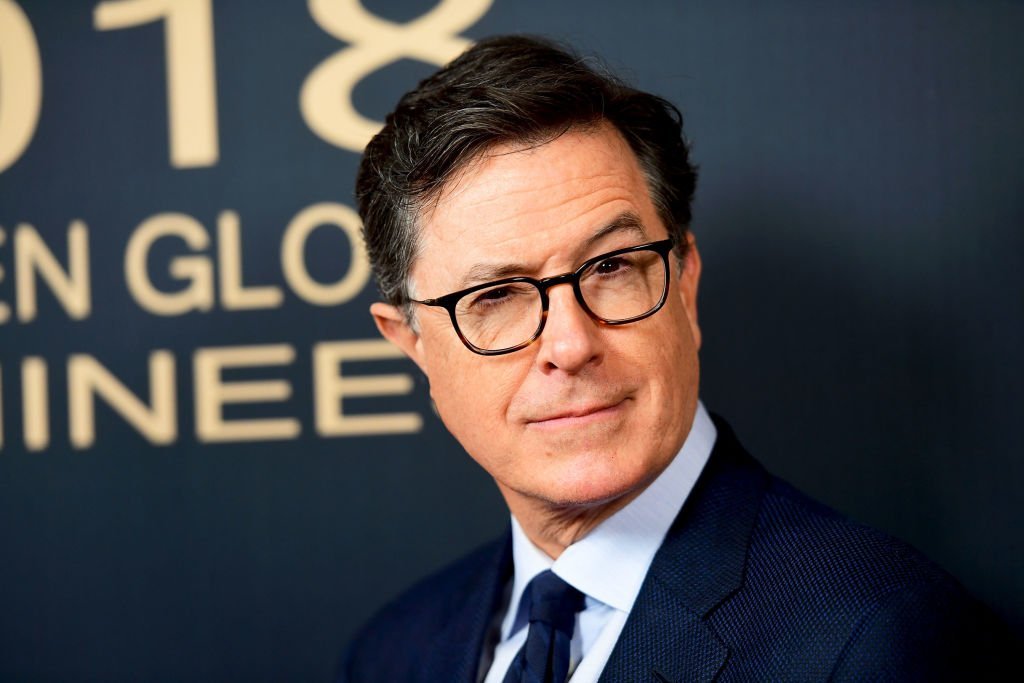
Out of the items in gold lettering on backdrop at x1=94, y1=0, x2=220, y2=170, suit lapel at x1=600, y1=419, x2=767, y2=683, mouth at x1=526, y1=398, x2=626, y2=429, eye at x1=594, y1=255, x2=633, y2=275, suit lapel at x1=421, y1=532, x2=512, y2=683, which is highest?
gold lettering on backdrop at x1=94, y1=0, x2=220, y2=170

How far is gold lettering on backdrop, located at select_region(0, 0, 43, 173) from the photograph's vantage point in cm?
185

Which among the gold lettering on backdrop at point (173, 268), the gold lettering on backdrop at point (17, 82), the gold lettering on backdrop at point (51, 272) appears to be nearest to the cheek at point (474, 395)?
the gold lettering on backdrop at point (173, 268)

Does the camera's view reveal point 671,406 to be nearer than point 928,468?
Yes

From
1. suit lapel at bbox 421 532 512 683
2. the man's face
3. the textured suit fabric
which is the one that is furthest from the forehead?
suit lapel at bbox 421 532 512 683

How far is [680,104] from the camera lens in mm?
1729

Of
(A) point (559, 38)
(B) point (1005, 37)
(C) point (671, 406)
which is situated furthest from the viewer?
(A) point (559, 38)

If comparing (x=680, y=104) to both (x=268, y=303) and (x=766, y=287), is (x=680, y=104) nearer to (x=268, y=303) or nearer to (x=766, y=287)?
(x=766, y=287)

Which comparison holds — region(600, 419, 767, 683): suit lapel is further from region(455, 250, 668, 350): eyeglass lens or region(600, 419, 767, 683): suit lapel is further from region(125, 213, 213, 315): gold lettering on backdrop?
region(125, 213, 213, 315): gold lettering on backdrop

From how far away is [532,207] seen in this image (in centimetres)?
120

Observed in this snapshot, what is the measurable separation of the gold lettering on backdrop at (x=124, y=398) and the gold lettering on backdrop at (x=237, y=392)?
0.06m

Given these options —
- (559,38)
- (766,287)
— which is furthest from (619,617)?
(559,38)

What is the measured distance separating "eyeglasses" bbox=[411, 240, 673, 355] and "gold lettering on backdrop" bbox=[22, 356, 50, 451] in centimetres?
99

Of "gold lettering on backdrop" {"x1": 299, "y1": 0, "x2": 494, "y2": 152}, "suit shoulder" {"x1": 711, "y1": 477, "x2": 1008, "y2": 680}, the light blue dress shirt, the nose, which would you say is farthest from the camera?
"gold lettering on backdrop" {"x1": 299, "y1": 0, "x2": 494, "y2": 152}

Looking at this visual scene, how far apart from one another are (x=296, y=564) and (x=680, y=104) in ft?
3.55
